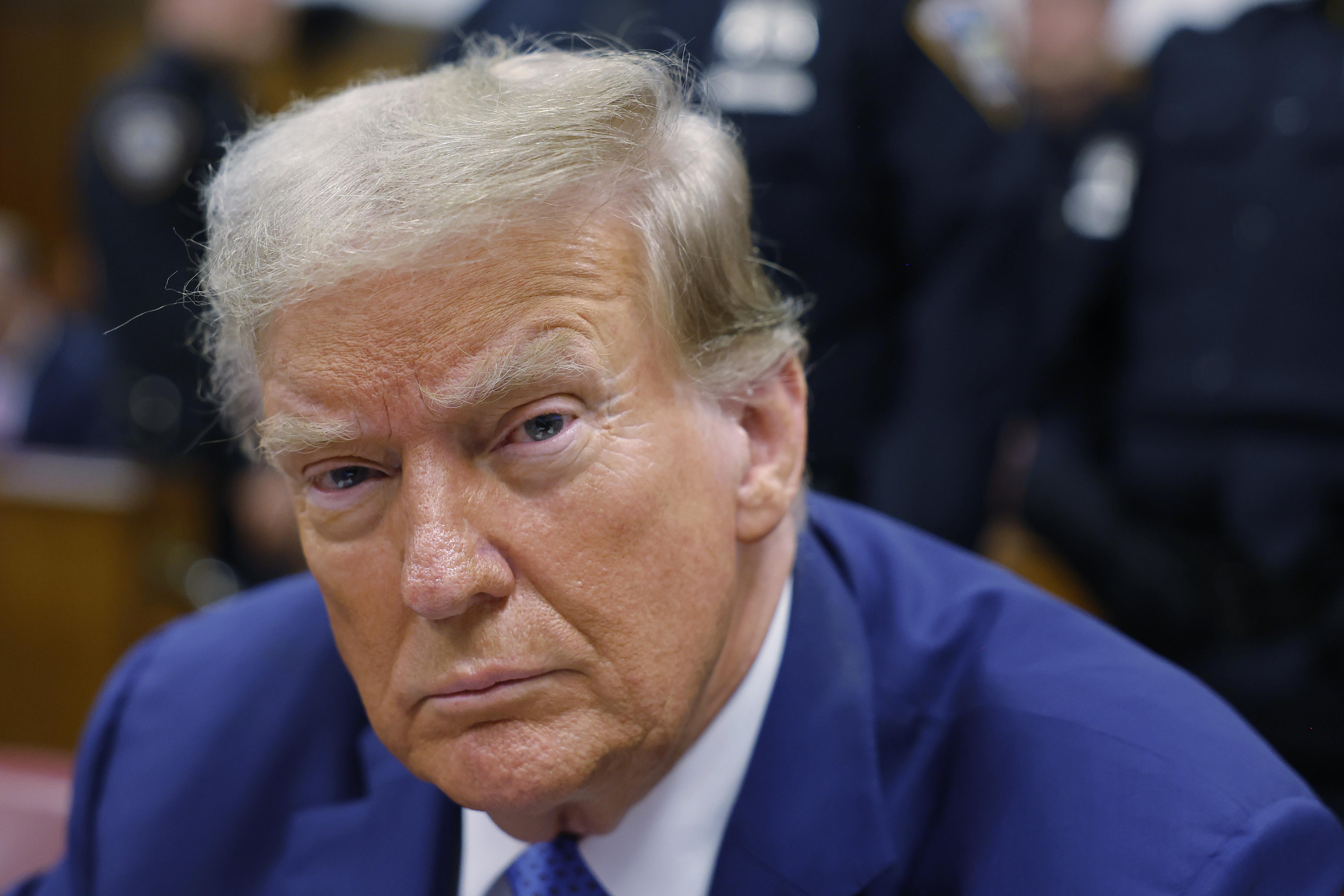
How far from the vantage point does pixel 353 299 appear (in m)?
1.02

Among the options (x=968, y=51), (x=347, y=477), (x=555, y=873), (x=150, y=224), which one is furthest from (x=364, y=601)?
(x=150, y=224)

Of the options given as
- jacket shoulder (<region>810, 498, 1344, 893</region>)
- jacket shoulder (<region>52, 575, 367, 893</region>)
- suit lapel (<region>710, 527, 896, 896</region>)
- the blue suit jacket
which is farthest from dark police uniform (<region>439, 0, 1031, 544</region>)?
jacket shoulder (<region>52, 575, 367, 893</region>)

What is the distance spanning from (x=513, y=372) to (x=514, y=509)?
12 centimetres

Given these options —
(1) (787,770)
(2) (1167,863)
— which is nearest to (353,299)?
(1) (787,770)

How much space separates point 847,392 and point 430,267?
57.4 inches

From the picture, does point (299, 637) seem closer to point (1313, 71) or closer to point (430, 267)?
point (430, 267)

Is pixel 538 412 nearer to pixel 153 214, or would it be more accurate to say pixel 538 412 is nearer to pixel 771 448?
pixel 771 448

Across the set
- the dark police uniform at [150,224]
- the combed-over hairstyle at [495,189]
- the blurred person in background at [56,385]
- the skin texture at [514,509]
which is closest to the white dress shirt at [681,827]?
the skin texture at [514,509]

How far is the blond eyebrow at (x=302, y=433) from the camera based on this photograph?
1056 millimetres

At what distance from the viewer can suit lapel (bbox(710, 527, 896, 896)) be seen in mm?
1171

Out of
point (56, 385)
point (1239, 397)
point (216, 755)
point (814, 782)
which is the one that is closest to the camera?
point (814, 782)

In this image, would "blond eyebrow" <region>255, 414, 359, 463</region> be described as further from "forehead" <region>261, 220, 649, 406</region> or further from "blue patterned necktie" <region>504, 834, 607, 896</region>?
"blue patterned necktie" <region>504, 834, 607, 896</region>

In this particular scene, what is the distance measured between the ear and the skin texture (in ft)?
0.19

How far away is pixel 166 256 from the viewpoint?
3.11m
